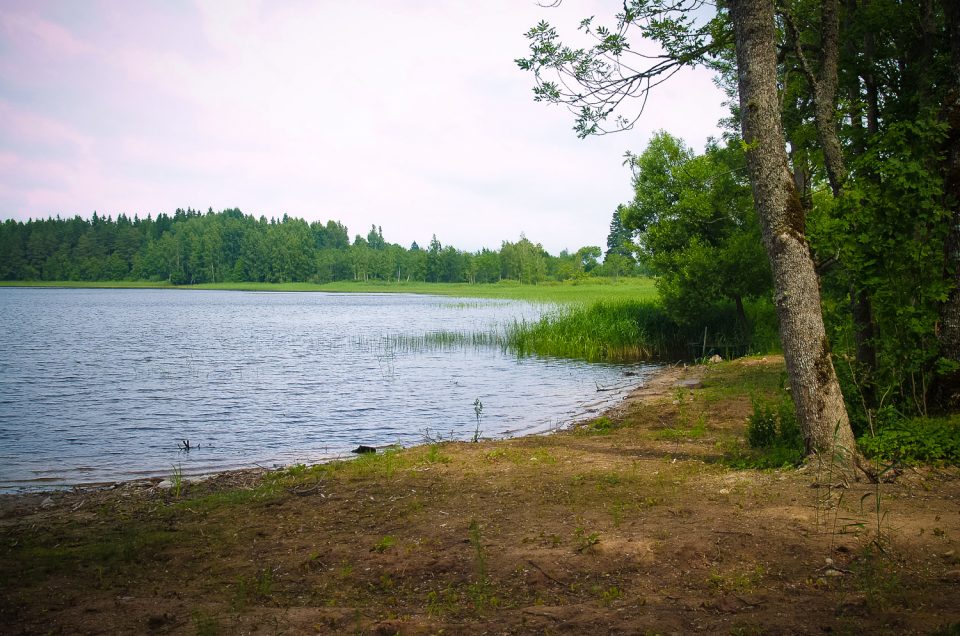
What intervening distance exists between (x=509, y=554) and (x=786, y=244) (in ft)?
15.6

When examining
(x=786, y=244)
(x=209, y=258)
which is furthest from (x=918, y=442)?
(x=209, y=258)

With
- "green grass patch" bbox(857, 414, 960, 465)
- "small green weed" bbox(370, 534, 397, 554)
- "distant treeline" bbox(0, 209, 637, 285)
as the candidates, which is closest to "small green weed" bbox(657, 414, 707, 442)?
"green grass patch" bbox(857, 414, 960, 465)

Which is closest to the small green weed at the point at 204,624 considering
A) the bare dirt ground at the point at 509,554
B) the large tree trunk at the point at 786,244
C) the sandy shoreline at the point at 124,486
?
the bare dirt ground at the point at 509,554

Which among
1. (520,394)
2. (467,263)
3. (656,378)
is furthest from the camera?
(467,263)

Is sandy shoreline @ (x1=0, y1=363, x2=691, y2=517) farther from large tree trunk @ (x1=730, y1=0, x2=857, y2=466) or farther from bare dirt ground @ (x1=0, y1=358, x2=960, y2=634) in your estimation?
large tree trunk @ (x1=730, y1=0, x2=857, y2=466)

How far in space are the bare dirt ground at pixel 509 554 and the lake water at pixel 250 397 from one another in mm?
3986

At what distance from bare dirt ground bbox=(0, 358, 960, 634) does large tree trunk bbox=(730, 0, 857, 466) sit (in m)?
0.75

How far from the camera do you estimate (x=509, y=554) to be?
584cm

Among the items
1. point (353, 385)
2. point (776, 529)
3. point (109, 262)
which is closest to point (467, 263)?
point (109, 262)

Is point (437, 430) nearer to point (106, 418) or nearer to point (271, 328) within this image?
point (106, 418)

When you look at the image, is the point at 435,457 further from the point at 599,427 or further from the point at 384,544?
the point at 599,427

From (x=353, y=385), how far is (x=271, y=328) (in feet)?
84.7

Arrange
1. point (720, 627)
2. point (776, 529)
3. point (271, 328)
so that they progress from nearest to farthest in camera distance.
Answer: point (720, 627) < point (776, 529) < point (271, 328)

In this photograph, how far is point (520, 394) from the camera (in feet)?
66.7
